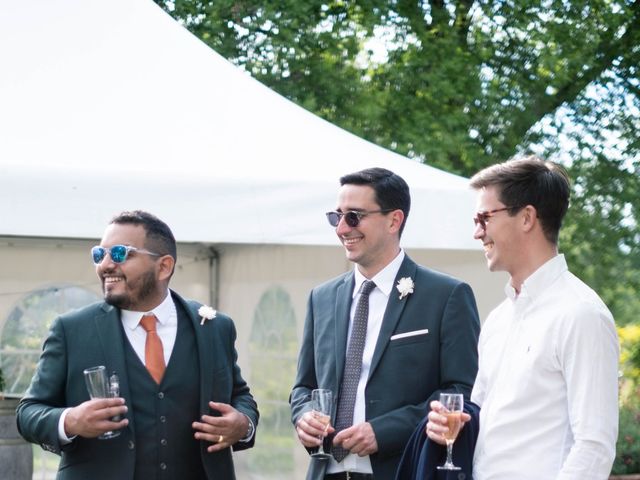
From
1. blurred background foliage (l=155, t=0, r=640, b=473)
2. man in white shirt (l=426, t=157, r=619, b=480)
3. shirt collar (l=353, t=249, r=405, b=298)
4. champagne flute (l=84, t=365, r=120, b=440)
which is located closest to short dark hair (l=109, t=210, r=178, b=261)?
champagne flute (l=84, t=365, r=120, b=440)

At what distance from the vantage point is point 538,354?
11.0 feet

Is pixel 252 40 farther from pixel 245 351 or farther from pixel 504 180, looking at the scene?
pixel 504 180

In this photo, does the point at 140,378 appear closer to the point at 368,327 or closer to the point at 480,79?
the point at 368,327

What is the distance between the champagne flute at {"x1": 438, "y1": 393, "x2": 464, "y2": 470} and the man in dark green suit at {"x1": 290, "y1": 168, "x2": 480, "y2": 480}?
0.75 m

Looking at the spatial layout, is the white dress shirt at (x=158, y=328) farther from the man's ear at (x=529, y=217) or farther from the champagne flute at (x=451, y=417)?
the man's ear at (x=529, y=217)

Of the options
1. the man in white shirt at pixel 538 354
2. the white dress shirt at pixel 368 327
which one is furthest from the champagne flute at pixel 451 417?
the white dress shirt at pixel 368 327

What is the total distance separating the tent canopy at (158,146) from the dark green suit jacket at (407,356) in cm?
186

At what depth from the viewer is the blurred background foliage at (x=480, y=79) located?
13703 mm

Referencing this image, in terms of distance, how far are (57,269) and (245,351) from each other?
145cm

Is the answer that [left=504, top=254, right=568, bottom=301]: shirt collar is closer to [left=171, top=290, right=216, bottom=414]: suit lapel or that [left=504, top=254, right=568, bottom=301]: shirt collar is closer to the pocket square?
the pocket square

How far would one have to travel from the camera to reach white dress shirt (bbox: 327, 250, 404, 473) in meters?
4.45

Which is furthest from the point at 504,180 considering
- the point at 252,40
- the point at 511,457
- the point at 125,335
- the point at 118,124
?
the point at 252,40

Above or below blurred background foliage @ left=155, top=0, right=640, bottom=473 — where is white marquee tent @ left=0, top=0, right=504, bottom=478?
below

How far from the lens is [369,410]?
14.6 ft
